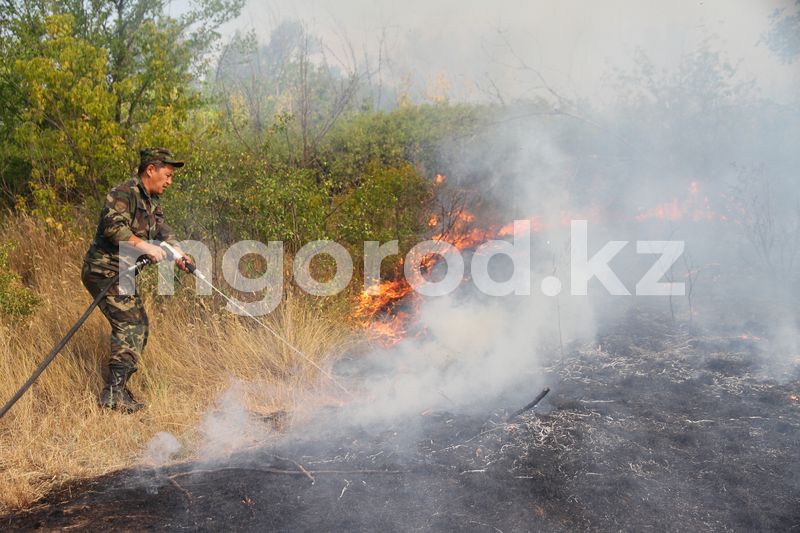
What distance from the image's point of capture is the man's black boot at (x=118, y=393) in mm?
4742

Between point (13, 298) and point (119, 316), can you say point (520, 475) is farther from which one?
point (13, 298)

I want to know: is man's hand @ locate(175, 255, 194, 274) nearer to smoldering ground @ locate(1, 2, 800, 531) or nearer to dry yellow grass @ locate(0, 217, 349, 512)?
dry yellow grass @ locate(0, 217, 349, 512)

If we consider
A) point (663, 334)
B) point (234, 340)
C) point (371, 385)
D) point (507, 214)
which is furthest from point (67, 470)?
point (507, 214)

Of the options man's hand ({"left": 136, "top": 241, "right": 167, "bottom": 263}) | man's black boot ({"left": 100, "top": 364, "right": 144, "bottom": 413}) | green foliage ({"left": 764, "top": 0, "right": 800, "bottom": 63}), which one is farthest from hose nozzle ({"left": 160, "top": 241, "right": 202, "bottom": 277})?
green foliage ({"left": 764, "top": 0, "right": 800, "bottom": 63})

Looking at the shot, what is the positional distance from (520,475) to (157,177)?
3520 mm

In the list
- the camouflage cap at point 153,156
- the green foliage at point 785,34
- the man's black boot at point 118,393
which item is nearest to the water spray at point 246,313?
the camouflage cap at point 153,156

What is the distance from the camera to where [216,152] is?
6570 millimetres

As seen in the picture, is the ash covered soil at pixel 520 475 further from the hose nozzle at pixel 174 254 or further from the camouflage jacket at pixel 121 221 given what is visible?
the camouflage jacket at pixel 121 221

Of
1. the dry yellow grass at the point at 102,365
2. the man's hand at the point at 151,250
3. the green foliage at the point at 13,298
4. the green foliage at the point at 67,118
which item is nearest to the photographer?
the dry yellow grass at the point at 102,365

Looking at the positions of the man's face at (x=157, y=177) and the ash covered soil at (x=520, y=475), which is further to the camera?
the man's face at (x=157, y=177)

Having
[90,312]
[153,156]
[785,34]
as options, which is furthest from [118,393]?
[785,34]

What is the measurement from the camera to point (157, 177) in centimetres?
497

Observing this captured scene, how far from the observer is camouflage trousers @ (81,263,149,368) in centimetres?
478

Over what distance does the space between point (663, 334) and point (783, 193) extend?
358 centimetres
